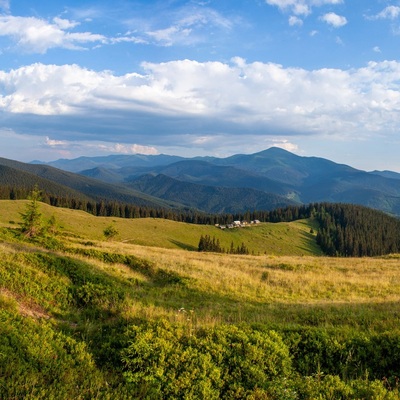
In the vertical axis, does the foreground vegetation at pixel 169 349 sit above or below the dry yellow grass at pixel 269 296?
above

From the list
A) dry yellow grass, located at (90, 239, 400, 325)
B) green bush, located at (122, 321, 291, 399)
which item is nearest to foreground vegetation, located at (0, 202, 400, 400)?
green bush, located at (122, 321, 291, 399)

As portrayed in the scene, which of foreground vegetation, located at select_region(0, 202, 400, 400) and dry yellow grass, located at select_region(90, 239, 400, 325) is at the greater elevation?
foreground vegetation, located at select_region(0, 202, 400, 400)

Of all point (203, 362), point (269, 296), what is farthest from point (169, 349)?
point (269, 296)

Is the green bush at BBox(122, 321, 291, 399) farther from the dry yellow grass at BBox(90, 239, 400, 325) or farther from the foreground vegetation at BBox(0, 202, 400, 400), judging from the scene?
the dry yellow grass at BBox(90, 239, 400, 325)

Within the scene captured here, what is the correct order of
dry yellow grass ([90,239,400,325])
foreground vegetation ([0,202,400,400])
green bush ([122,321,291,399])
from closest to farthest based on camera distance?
foreground vegetation ([0,202,400,400]) < green bush ([122,321,291,399]) < dry yellow grass ([90,239,400,325])

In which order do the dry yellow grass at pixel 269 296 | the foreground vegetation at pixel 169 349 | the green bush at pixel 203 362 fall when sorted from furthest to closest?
the dry yellow grass at pixel 269 296 < the green bush at pixel 203 362 < the foreground vegetation at pixel 169 349

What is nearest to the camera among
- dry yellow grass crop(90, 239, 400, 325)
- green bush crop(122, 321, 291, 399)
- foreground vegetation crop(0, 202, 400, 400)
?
foreground vegetation crop(0, 202, 400, 400)

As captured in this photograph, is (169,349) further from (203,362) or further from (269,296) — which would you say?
(269,296)

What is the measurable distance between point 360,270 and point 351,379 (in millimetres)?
26008

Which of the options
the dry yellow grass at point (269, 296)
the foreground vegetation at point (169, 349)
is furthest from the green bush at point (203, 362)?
the dry yellow grass at point (269, 296)

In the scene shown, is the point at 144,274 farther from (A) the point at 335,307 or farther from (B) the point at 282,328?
(B) the point at 282,328

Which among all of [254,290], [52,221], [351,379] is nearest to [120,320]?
[351,379]

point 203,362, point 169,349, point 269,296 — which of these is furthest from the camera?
point 269,296

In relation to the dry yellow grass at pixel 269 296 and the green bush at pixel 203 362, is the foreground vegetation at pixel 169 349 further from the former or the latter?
the dry yellow grass at pixel 269 296
